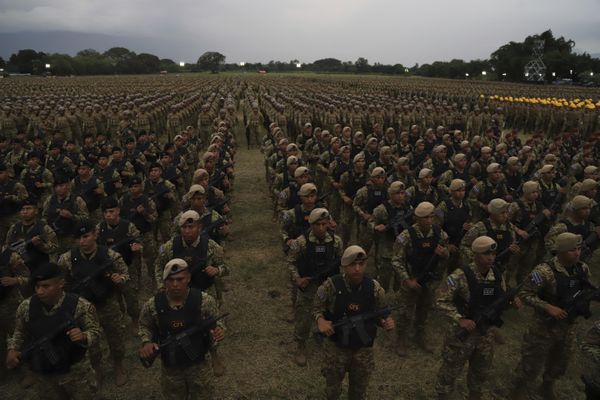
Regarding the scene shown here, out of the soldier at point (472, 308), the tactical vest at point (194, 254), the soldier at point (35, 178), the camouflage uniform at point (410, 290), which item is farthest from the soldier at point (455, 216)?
the soldier at point (35, 178)

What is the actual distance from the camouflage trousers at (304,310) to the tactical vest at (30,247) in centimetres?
434

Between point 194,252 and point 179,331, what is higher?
point 194,252

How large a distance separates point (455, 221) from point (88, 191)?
8.26 metres

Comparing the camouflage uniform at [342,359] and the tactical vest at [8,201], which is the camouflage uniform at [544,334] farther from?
the tactical vest at [8,201]

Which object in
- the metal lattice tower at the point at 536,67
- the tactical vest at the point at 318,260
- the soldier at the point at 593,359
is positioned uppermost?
the metal lattice tower at the point at 536,67

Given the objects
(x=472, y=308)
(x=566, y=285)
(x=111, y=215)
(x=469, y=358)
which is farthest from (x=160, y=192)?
(x=566, y=285)

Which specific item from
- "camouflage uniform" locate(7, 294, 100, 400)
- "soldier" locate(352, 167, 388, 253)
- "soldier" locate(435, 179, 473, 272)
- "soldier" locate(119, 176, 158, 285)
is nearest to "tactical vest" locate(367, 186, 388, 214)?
"soldier" locate(352, 167, 388, 253)

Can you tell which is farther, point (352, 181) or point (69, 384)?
point (352, 181)

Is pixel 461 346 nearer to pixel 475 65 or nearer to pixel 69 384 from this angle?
pixel 69 384

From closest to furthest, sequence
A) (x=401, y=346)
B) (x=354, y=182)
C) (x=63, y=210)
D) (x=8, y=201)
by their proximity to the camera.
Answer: (x=401, y=346) < (x=63, y=210) < (x=8, y=201) < (x=354, y=182)

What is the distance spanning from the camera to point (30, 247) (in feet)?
19.7

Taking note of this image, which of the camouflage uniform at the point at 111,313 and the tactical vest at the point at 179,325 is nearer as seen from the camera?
the tactical vest at the point at 179,325

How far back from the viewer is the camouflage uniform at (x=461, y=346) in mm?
4715

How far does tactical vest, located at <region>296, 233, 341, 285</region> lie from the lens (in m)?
5.54
